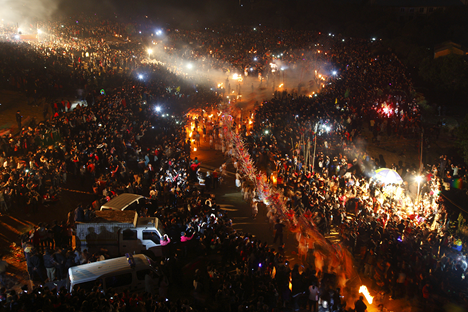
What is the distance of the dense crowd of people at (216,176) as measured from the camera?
890 cm

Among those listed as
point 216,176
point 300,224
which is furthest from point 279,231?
point 216,176

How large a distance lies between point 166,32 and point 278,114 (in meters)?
27.4

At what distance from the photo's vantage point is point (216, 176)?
1595 centimetres

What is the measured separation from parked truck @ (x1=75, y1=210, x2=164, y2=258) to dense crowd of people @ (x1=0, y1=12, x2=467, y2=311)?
0.43 meters

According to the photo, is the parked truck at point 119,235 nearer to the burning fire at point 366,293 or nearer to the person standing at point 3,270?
the person standing at point 3,270

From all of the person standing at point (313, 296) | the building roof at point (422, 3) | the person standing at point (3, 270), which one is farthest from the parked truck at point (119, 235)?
the building roof at point (422, 3)

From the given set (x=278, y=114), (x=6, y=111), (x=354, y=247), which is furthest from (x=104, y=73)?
(x=354, y=247)

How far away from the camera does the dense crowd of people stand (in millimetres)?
8898

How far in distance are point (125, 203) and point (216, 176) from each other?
5.23 meters

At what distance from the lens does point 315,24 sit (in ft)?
176

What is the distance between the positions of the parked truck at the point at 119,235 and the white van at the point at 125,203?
962 millimetres

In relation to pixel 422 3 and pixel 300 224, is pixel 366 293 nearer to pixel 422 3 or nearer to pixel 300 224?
pixel 300 224

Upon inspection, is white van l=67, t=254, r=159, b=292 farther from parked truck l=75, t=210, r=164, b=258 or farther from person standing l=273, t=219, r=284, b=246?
person standing l=273, t=219, r=284, b=246

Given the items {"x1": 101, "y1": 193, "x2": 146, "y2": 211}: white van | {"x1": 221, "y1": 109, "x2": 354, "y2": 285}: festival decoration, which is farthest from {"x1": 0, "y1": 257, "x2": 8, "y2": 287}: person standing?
{"x1": 221, "y1": 109, "x2": 354, "y2": 285}: festival decoration
